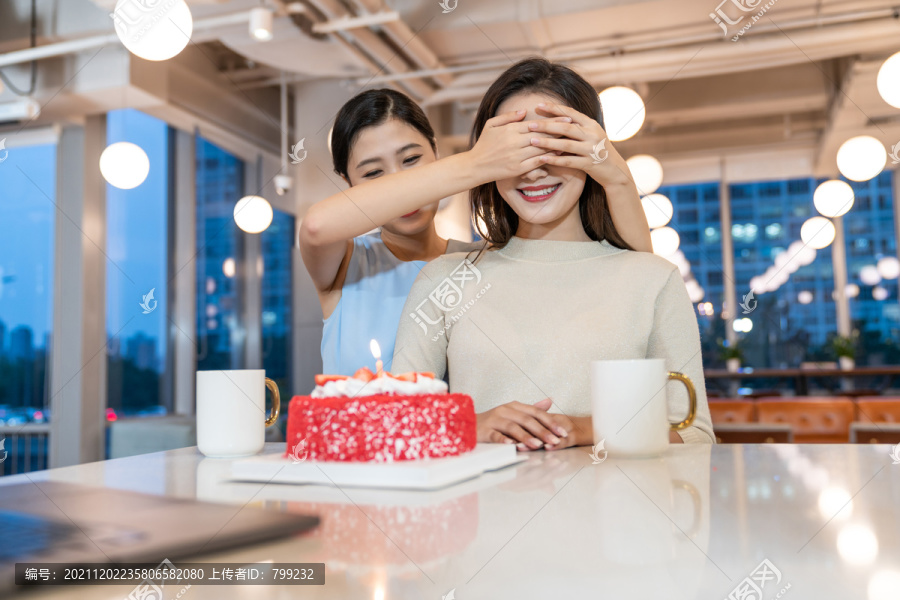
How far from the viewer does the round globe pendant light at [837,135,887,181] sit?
3674 millimetres

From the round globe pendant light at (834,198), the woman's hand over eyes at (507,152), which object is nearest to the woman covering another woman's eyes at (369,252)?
the woman's hand over eyes at (507,152)

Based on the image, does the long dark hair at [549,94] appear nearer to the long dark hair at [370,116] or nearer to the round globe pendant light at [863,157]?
the long dark hair at [370,116]

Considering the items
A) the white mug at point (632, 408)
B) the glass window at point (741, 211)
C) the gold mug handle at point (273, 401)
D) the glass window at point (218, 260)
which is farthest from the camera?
the glass window at point (741, 211)

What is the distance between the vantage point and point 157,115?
481cm

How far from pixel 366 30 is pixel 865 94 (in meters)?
4.04

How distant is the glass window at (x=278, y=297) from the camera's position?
6.16 metres

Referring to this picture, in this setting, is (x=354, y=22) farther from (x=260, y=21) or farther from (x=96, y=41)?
(x=96, y=41)

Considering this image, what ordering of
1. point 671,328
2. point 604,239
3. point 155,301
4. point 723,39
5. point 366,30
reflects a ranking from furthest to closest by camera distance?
point 155,301 → point 723,39 → point 366,30 → point 604,239 → point 671,328

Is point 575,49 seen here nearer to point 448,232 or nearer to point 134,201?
point 448,232

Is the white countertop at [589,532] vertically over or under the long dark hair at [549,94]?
under

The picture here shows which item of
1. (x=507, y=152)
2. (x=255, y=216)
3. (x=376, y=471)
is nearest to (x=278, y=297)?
(x=255, y=216)

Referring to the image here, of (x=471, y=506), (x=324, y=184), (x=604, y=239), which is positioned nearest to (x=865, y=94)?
(x=324, y=184)

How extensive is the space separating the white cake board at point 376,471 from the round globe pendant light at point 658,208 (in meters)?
5.18

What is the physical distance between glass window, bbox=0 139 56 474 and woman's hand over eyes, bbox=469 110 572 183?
14.0 feet
